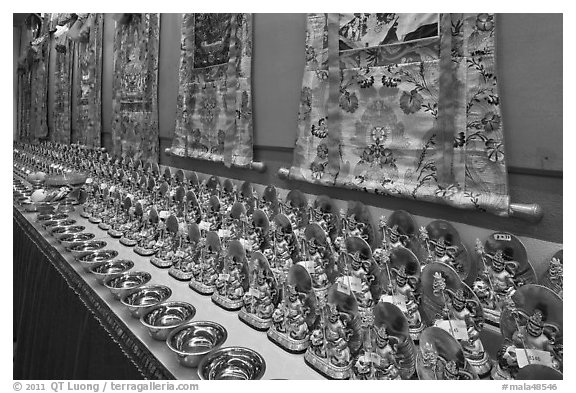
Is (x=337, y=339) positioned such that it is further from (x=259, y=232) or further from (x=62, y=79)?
(x=62, y=79)

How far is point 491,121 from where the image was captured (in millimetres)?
1011

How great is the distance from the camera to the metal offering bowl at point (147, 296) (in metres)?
1.13

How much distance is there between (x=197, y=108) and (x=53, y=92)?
4031 mm

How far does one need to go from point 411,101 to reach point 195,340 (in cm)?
88

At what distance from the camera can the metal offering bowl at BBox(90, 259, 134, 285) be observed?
126 cm

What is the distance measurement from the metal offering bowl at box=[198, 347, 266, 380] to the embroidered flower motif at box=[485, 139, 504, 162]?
2.42ft

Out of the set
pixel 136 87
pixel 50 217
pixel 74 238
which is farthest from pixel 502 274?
pixel 136 87

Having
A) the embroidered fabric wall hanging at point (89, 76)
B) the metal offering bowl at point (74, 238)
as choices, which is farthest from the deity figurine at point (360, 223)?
the embroidered fabric wall hanging at point (89, 76)

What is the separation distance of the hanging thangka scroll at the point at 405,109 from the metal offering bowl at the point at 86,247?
821 mm

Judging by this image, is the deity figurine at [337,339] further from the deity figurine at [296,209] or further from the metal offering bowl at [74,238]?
the metal offering bowl at [74,238]

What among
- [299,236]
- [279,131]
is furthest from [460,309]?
[279,131]

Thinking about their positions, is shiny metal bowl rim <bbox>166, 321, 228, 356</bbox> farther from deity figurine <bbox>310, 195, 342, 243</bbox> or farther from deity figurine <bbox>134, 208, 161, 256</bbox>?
deity figurine <bbox>134, 208, 161, 256</bbox>
